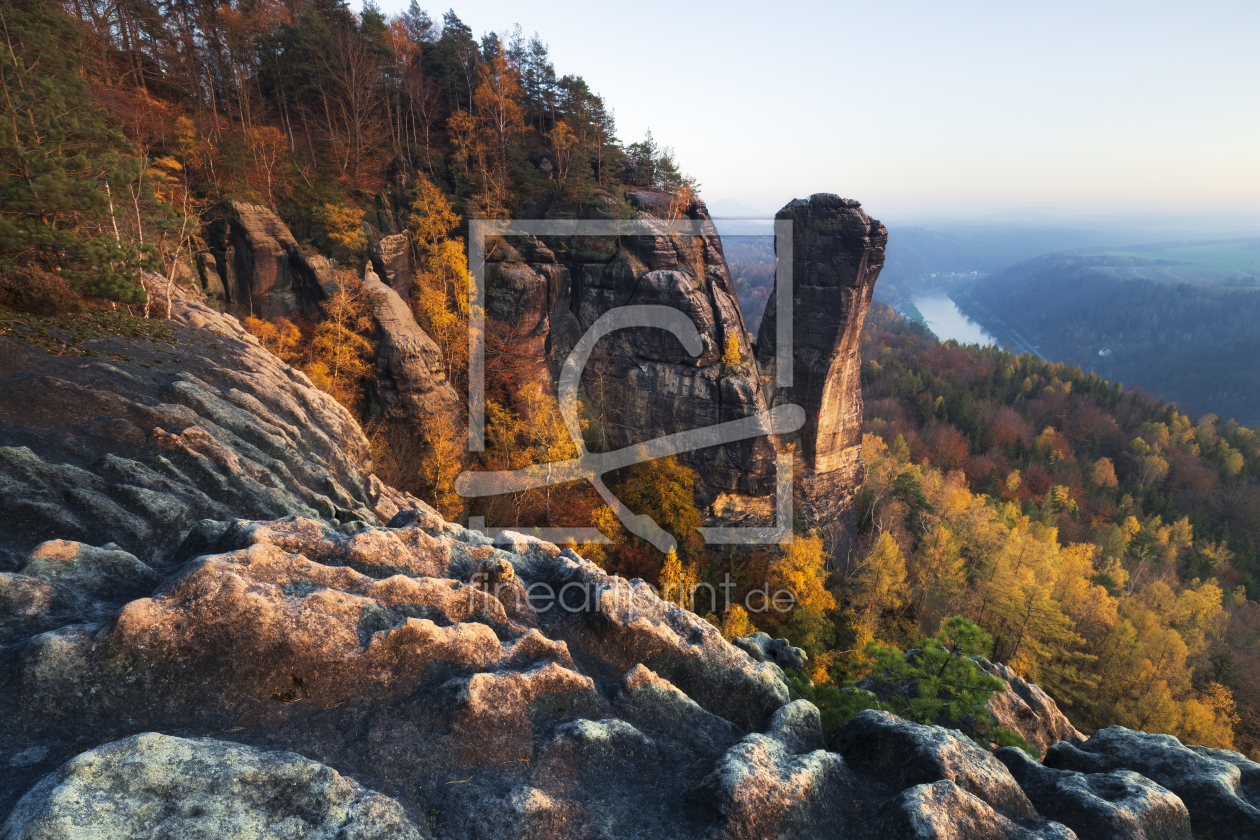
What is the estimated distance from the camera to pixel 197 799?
15.8 feet

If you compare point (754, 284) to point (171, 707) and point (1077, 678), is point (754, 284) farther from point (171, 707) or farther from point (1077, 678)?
point (171, 707)

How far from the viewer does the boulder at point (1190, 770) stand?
26.6ft

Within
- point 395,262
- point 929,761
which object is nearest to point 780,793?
point 929,761

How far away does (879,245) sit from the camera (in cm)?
3628

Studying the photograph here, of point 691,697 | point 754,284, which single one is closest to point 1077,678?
point 691,697

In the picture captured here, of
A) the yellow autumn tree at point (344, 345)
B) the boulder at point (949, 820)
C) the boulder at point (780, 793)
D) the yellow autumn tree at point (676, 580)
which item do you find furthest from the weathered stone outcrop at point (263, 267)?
the boulder at point (949, 820)

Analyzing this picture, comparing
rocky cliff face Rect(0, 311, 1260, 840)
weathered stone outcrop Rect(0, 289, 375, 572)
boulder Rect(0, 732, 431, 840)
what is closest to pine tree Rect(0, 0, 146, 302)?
weathered stone outcrop Rect(0, 289, 375, 572)

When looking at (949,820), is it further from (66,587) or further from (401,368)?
(401,368)

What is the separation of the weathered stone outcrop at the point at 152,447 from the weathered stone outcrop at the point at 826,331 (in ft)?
101

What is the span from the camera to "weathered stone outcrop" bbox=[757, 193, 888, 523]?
36.0m

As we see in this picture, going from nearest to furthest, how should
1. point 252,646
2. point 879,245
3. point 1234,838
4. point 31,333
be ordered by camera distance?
point 252,646 < point 1234,838 < point 31,333 < point 879,245

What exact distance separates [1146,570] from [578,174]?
65.7 meters

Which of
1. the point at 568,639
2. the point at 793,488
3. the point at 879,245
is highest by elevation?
the point at 879,245

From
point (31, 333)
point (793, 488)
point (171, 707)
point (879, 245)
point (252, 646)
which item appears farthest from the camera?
point (793, 488)
